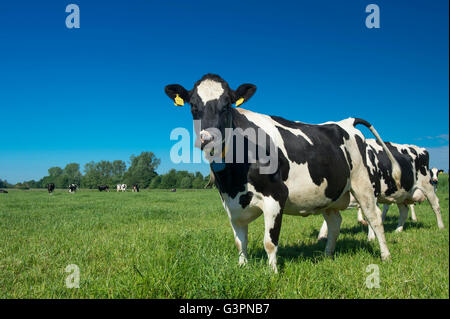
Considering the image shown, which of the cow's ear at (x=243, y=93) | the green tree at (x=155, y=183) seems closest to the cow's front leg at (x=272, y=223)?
the cow's ear at (x=243, y=93)

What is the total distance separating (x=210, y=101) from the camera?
3.60m

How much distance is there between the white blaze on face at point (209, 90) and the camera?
3633mm

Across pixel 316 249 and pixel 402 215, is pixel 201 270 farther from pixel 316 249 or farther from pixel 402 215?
pixel 402 215

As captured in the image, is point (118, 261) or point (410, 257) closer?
point (118, 261)

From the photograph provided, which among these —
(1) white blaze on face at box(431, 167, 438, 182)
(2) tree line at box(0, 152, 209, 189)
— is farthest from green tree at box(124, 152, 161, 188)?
(1) white blaze on face at box(431, 167, 438, 182)

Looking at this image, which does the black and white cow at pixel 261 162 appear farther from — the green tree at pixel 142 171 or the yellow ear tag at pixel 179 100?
the green tree at pixel 142 171

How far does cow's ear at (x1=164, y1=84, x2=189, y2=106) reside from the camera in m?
4.01

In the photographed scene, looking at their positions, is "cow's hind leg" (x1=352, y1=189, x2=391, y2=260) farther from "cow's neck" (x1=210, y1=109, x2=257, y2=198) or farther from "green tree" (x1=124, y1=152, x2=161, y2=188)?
"green tree" (x1=124, y1=152, x2=161, y2=188)

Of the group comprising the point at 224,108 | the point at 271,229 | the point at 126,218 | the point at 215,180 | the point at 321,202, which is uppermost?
the point at 224,108
